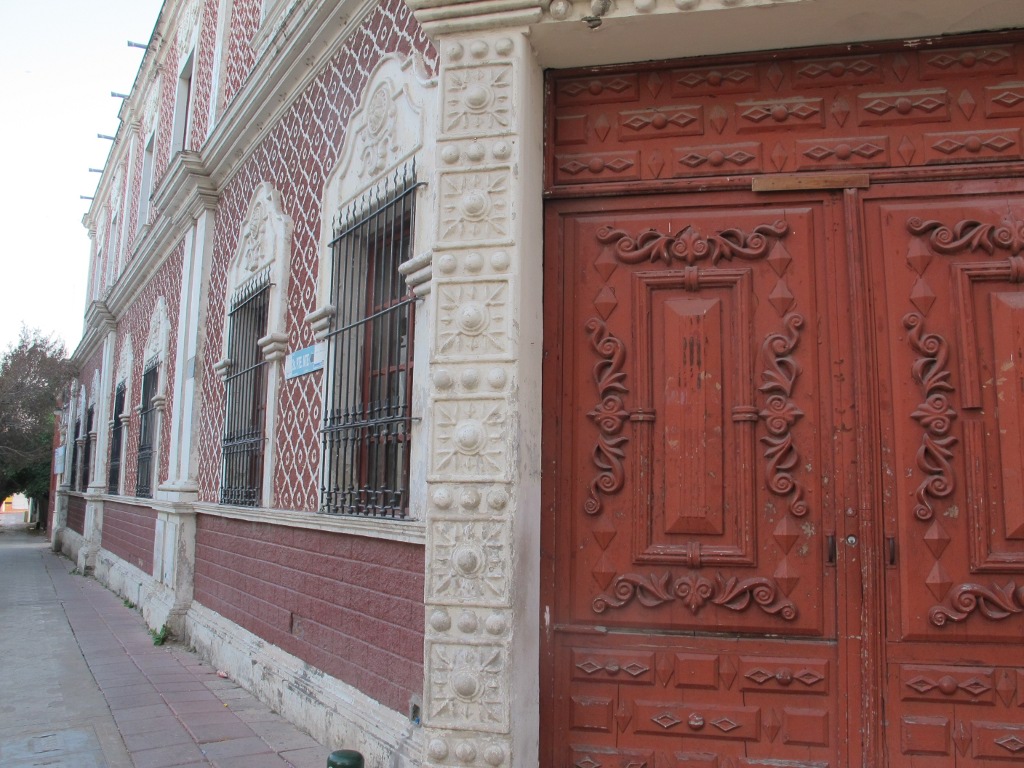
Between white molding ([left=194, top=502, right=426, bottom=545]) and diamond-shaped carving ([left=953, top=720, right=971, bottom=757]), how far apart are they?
6.96 feet

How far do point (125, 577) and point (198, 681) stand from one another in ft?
19.2

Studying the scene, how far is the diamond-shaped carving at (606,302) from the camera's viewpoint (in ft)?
10.5

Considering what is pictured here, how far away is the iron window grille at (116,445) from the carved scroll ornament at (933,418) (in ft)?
42.1

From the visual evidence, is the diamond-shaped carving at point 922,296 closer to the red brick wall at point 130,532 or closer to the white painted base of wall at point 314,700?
the white painted base of wall at point 314,700

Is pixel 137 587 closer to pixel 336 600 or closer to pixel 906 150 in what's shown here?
pixel 336 600

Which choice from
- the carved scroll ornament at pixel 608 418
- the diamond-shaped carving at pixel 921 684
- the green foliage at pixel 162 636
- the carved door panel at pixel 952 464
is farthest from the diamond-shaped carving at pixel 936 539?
the green foliage at pixel 162 636

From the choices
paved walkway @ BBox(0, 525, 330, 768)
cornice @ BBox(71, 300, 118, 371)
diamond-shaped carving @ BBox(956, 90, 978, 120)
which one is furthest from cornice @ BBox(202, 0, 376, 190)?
cornice @ BBox(71, 300, 118, 371)

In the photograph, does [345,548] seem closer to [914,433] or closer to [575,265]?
[575,265]

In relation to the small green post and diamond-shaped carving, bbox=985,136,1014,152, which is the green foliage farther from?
diamond-shaped carving, bbox=985,136,1014,152

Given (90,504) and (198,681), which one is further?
(90,504)

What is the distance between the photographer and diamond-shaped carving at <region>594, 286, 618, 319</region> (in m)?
3.19

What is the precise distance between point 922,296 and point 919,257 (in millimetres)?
149

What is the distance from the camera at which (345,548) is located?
4406 millimetres

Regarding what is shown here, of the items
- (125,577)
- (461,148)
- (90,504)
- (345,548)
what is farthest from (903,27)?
(90,504)
